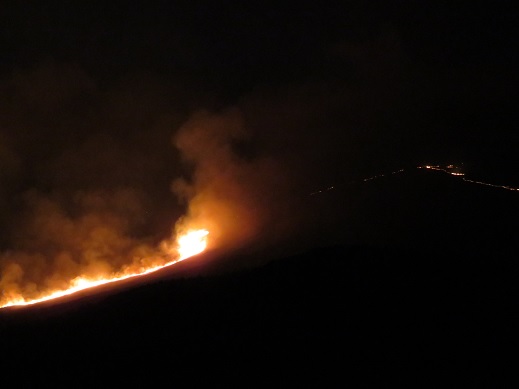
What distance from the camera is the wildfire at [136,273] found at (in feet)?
58.9

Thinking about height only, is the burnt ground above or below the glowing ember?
below

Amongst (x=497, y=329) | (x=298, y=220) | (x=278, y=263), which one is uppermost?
(x=298, y=220)

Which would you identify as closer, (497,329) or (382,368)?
(382,368)

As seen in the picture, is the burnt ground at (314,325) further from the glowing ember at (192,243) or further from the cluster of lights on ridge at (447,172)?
the glowing ember at (192,243)

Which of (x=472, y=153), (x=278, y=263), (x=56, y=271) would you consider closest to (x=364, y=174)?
(x=472, y=153)

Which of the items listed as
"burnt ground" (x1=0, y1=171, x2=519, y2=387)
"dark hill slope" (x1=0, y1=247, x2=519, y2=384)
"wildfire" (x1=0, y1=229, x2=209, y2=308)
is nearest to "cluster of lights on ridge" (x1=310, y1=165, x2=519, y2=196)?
"burnt ground" (x1=0, y1=171, x2=519, y2=387)

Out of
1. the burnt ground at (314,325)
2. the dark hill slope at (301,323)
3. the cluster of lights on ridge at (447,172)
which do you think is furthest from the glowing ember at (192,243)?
the dark hill slope at (301,323)

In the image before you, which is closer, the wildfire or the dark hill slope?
the dark hill slope

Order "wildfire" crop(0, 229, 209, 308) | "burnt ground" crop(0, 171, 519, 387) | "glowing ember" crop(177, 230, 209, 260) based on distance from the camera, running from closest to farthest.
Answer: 1. "burnt ground" crop(0, 171, 519, 387)
2. "glowing ember" crop(177, 230, 209, 260)
3. "wildfire" crop(0, 229, 209, 308)

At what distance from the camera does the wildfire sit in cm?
1795

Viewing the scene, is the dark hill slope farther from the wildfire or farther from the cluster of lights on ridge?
the wildfire

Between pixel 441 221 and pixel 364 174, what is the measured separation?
6.00 meters

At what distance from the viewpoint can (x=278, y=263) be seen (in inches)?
428

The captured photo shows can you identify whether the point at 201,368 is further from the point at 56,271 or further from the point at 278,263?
the point at 56,271
